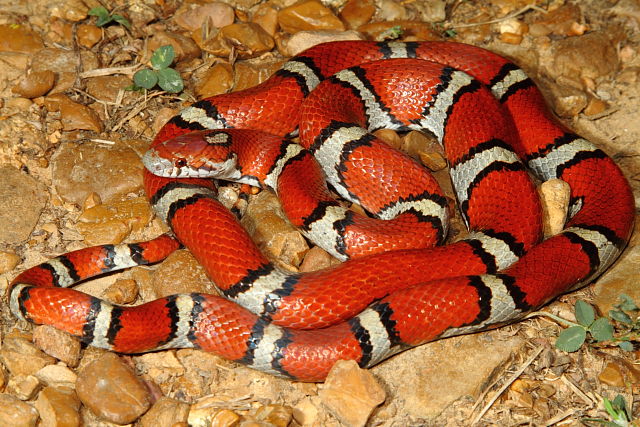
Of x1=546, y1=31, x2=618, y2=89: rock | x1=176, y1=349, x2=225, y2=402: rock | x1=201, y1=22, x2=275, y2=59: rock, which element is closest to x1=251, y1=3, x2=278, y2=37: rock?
x1=201, y1=22, x2=275, y2=59: rock

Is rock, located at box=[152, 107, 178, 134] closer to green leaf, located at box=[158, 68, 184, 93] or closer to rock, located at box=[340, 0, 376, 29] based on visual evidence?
green leaf, located at box=[158, 68, 184, 93]

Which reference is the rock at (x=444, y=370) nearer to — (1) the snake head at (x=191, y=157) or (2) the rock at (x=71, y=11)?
(1) the snake head at (x=191, y=157)

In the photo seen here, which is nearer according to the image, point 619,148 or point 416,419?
point 416,419

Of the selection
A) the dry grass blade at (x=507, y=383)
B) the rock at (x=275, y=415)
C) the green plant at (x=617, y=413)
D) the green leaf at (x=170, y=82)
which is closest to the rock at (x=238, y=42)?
the green leaf at (x=170, y=82)

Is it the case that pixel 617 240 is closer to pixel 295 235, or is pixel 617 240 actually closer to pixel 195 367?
pixel 295 235

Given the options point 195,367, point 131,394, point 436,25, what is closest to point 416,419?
point 195,367

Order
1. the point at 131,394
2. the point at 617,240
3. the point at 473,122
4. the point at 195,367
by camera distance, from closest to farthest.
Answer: the point at 131,394, the point at 195,367, the point at 617,240, the point at 473,122
